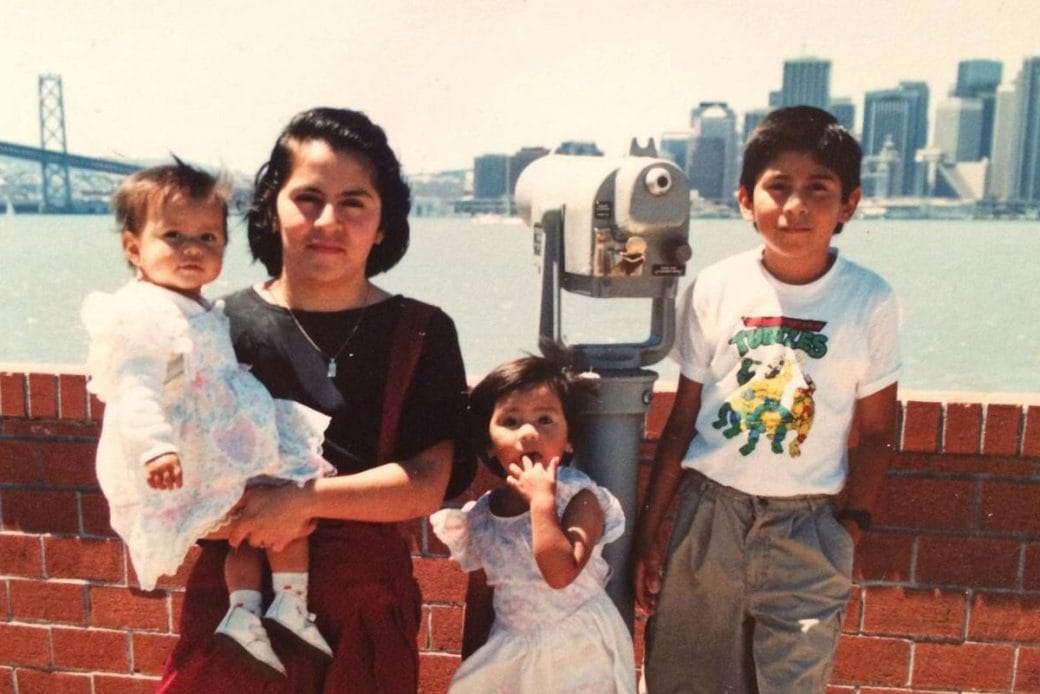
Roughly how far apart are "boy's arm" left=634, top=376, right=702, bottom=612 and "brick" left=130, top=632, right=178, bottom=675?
4.56 ft

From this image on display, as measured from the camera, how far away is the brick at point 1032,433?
237cm

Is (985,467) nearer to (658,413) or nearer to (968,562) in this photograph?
(968,562)

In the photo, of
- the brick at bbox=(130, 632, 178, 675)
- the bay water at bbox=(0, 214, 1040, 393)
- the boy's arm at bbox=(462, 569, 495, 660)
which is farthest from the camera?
the bay water at bbox=(0, 214, 1040, 393)

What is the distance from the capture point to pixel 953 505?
244 cm

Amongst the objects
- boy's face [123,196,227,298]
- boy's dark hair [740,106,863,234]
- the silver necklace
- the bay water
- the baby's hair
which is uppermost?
boy's dark hair [740,106,863,234]

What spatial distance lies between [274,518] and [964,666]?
183 centimetres

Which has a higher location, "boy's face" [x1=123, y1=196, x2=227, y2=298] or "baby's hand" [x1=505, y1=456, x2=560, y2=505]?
"boy's face" [x1=123, y1=196, x2=227, y2=298]

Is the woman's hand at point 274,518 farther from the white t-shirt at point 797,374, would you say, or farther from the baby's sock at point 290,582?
the white t-shirt at point 797,374

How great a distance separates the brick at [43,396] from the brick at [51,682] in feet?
2.48

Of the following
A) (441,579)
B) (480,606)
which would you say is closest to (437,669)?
(441,579)

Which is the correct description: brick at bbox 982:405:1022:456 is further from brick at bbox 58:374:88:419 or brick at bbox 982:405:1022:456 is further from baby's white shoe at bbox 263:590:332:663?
brick at bbox 58:374:88:419

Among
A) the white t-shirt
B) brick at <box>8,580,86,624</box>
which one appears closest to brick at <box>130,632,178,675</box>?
brick at <box>8,580,86,624</box>

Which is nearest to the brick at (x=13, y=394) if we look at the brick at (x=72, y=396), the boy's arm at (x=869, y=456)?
the brick at (x=72, y=396)

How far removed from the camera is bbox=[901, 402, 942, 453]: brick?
240 cm
